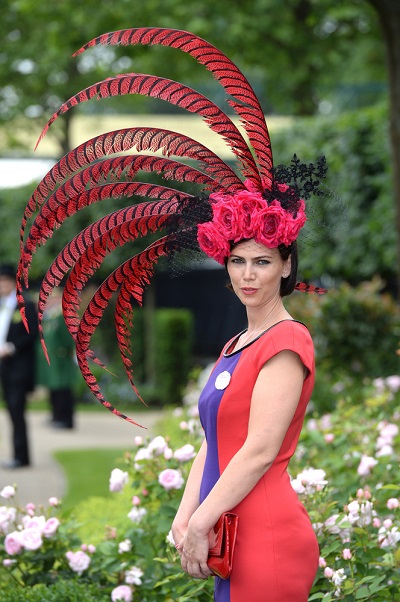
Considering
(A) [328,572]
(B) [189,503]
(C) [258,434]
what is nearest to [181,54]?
(A) [328,572]

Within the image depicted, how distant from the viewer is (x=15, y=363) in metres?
10.1

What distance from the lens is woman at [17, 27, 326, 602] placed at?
107 inches

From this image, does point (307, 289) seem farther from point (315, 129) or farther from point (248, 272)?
point (315, 129)

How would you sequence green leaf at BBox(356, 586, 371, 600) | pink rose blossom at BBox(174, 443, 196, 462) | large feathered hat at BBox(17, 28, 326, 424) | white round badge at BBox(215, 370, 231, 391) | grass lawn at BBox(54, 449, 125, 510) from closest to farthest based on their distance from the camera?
white round badge at BBox(215, 370, 231, 391), large feathered hat at BBox(17, 28, 326, 424), green leaf at BBox(356, 586, 371, 600), pink rose blossom at BBox(174, 443, 196, 462), grass lawn at BBox(54, 449, 125, 510)

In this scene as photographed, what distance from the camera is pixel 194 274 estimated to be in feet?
69.1

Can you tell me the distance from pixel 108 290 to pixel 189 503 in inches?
28.1

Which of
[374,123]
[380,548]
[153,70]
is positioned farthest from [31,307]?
[153,70]

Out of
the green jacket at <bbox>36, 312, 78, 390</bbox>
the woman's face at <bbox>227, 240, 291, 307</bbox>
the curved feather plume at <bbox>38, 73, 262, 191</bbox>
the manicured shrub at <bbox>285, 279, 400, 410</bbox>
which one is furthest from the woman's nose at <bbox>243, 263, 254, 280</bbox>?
the green jacket at <bbox>36, 312, 78, 390</bbox>

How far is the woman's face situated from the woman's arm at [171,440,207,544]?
490 millimetres

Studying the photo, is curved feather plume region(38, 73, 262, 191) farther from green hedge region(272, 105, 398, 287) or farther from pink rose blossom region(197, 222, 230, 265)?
green hedge region(272, 105, 398, 287)

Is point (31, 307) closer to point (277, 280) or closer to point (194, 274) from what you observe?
point (277, 280)

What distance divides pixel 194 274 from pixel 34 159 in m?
6.73

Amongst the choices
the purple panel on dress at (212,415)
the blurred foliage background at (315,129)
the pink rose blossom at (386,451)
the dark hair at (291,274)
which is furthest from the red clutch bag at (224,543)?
the blurred foliage background at (315,129)

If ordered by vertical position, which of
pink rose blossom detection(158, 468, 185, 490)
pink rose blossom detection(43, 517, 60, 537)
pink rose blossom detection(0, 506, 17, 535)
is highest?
pink rose blossom detection(158, 468, 185, 490)
